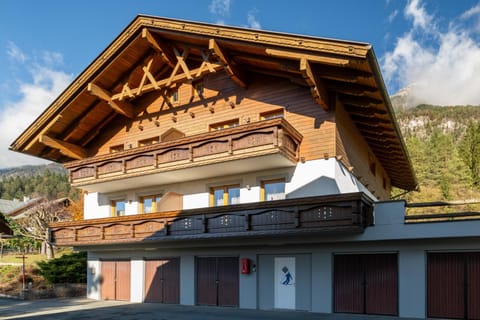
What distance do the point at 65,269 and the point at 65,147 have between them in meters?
6.72

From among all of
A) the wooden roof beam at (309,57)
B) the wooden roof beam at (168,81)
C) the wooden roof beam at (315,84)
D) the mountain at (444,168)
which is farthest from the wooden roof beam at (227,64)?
the mountain at (444,168)

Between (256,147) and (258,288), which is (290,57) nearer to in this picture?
(256,147)

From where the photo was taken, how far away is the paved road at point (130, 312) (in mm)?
13906

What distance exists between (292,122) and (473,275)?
7.53m

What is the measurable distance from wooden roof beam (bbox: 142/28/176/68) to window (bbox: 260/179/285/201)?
6.69 metres

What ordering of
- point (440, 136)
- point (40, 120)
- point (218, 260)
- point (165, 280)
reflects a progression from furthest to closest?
point (440, 136) → point (40, 120) → point (165, 280) → point (218, 260)

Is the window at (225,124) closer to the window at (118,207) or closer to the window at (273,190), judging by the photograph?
→ the window at (273,190)

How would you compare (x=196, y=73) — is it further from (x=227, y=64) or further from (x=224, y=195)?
(x=224, y=195)

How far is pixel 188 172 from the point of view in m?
17.1

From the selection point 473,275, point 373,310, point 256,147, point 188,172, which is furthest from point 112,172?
point 473,275

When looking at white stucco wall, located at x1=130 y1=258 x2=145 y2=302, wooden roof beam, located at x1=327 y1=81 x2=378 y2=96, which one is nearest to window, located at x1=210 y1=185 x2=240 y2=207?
white stucco wall, located at x1=130 y1=258 x2=145 y2=302

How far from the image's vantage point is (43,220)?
135 ft

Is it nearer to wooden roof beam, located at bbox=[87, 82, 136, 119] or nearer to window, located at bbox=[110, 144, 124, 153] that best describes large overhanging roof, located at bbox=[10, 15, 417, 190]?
wooden roof beam, located at bbox=[87, 82, 136, 119]

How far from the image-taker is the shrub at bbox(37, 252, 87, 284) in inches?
900
